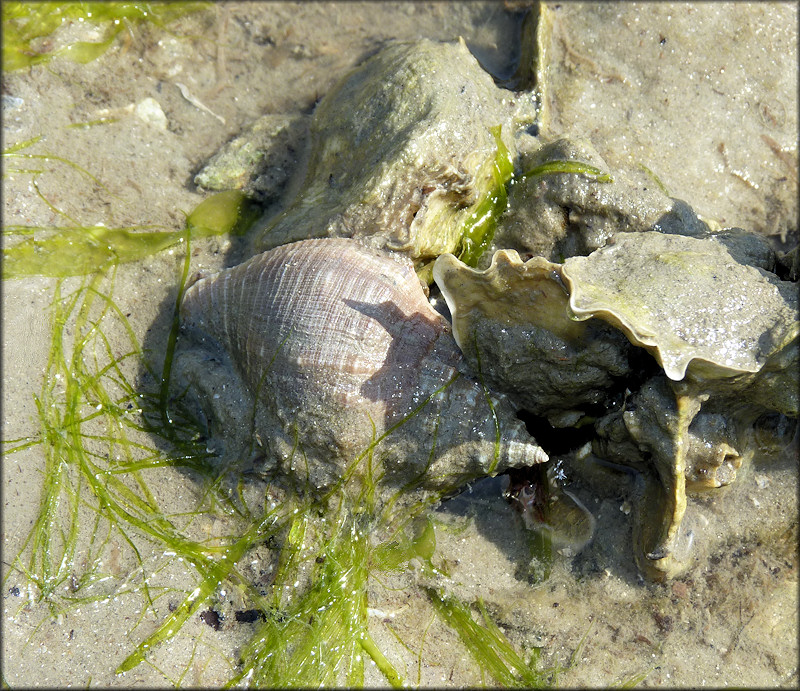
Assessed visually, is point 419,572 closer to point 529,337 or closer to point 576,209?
point 529,337

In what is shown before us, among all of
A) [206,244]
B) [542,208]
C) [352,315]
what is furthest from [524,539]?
[206,244]

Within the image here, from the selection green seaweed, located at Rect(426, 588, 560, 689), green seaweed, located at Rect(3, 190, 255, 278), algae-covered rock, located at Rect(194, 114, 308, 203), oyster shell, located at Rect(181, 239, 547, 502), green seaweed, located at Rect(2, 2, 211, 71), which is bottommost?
green seaweed, located at Rect(426, 588, 560, 689)

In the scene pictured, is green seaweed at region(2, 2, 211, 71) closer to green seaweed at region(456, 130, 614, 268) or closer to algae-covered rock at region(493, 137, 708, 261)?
green seaweed at region(456, 130, 614, 268)

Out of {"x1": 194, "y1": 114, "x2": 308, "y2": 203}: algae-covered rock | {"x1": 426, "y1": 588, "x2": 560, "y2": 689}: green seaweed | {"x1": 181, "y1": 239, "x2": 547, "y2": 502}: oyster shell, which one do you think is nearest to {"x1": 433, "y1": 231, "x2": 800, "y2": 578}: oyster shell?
{"x1": 181, "y1": 239, "x2": 547, "y2": 502}: oyster shell

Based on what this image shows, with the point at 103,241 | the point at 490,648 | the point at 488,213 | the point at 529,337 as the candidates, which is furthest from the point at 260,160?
the point at 490,648

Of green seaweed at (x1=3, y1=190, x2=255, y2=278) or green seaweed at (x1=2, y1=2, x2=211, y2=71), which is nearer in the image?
green seaweed at (x1=3, y1=190, x2=255, y2=278)

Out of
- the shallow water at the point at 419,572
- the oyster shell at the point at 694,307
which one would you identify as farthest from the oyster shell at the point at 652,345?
the shallow water at the point at 419,572

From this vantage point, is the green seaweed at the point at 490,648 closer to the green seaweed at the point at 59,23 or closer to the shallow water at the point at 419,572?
the shallow water at the point at 419,572
